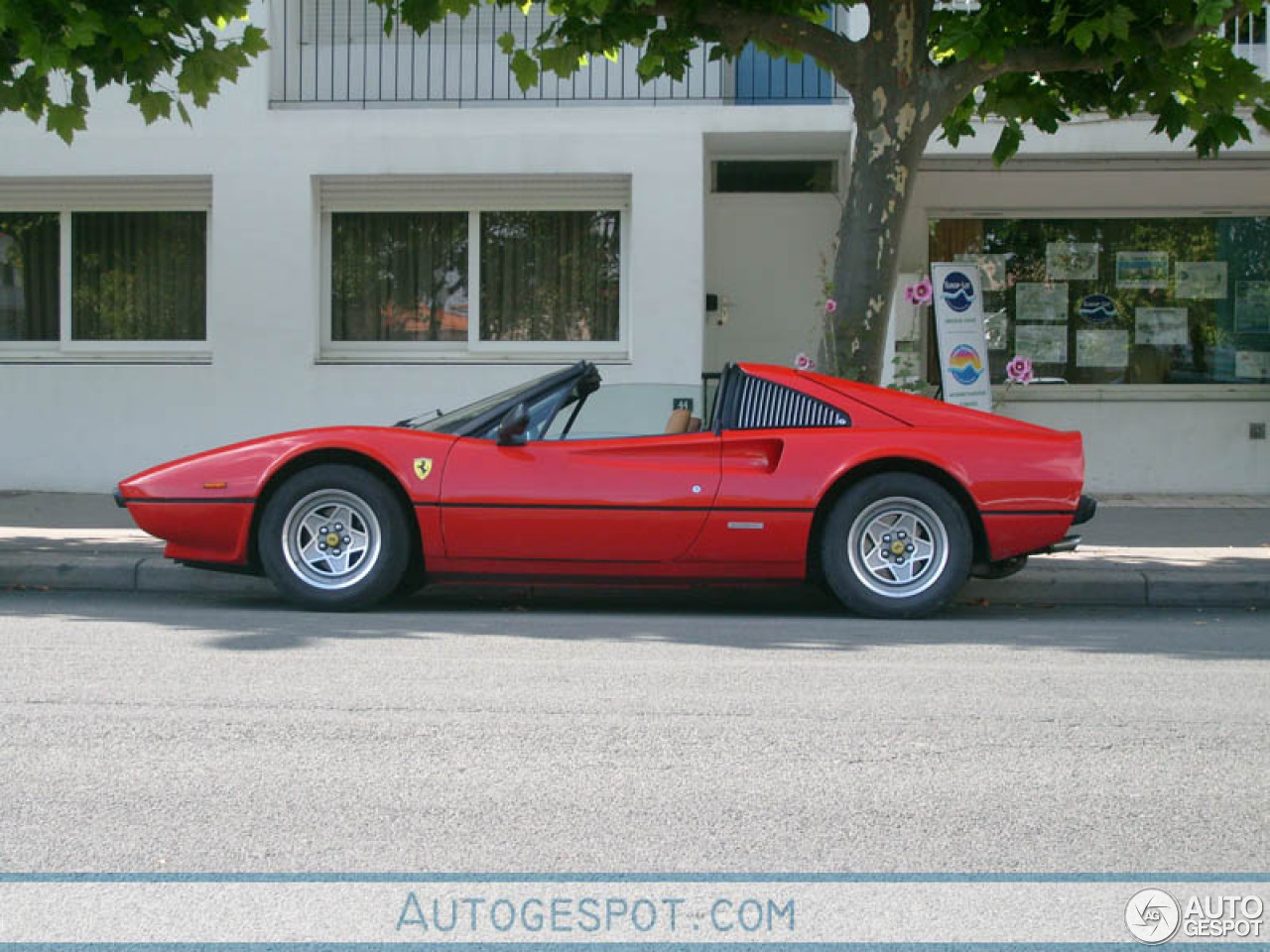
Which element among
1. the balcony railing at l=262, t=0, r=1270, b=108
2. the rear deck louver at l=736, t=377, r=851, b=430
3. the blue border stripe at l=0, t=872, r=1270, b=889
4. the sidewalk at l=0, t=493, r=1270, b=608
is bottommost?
the blue border stripe at l=0, t=872, r=1270, b=889

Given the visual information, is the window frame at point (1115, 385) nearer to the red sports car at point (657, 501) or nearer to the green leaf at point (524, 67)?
the green leaf at point (524, 67)

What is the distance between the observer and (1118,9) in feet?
27.9

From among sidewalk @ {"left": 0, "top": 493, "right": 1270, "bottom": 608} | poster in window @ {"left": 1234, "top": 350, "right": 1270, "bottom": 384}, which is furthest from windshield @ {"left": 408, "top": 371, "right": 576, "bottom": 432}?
poster in window @ {"left": 1234, "top": 350, "right": 1270, "bottom": 384}

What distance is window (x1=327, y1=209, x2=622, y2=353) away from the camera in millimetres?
13609

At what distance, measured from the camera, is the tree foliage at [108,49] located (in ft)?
26.7

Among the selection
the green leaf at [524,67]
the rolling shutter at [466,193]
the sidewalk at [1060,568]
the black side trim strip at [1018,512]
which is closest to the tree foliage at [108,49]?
the green leaf at [524,67]

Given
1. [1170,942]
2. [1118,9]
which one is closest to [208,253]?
[1118,9]

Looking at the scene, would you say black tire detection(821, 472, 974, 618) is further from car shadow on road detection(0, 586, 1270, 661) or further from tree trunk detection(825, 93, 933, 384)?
tree trunk detection(825, 93, 933, 384)

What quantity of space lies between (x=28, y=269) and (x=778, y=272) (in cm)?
708

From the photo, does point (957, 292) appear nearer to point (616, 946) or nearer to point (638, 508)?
point (638, 508)

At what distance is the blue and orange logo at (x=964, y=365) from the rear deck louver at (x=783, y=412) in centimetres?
619

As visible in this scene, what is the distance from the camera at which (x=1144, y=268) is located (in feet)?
46.2

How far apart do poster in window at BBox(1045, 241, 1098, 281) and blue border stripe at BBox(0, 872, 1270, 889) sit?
36.8 feet

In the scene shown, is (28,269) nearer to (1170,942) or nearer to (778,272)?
(778,272)
